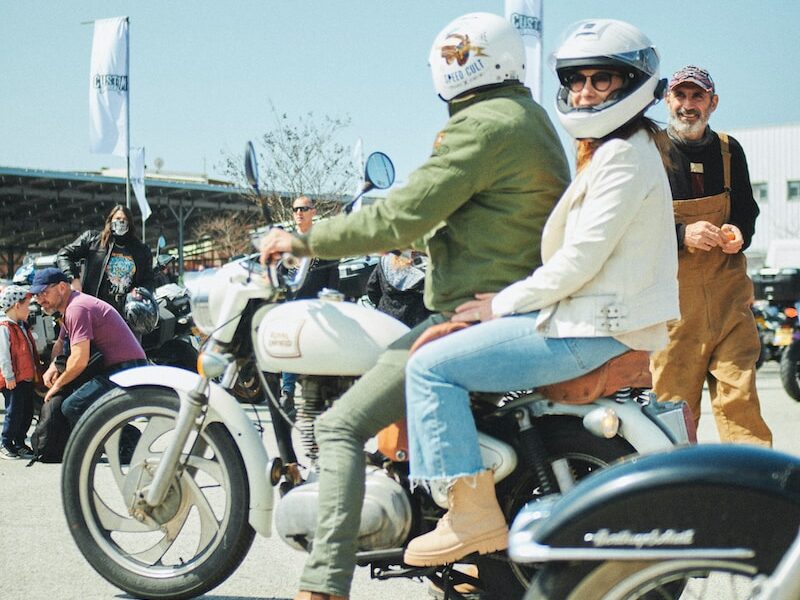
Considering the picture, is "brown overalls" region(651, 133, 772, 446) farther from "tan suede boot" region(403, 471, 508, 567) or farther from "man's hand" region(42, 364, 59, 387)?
"man's hand" region(42, 364, 59, 387)

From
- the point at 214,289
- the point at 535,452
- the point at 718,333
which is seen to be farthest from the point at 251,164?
the point at 718,333

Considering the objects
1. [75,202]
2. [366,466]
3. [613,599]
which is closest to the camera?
[613,599]

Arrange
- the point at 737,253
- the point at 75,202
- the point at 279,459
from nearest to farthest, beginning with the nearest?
the point at 279,459 < the point at 737,253 < the point at 75,202

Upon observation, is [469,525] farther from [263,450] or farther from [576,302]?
[263,450]

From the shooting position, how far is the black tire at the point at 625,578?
227cm

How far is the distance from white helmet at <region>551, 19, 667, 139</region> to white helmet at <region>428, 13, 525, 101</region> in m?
0.16

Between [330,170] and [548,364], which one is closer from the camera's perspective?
[548,364]

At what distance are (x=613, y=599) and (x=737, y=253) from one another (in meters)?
2.95

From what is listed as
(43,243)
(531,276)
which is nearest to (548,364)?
(531,276)

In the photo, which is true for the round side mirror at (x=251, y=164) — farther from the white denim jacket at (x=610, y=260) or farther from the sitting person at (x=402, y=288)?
the sitting person at (x=402, y=288)

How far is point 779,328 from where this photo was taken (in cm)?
1636

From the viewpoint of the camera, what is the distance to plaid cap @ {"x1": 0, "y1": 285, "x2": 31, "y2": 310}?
8.43 m

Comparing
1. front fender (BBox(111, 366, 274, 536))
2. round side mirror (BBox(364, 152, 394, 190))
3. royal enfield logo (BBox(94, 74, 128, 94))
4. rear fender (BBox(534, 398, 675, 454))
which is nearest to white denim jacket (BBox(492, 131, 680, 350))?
rear fender (BBox(534, 398, 675, 454))

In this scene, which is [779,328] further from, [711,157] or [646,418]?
[646,418]
